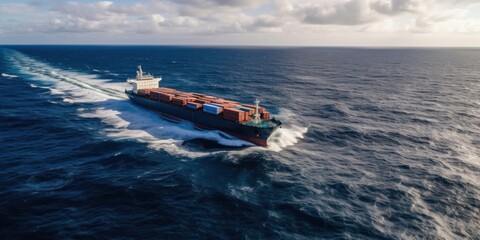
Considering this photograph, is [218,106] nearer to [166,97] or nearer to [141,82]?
[166,97]

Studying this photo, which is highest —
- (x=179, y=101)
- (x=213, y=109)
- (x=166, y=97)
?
(x=166, y=97)

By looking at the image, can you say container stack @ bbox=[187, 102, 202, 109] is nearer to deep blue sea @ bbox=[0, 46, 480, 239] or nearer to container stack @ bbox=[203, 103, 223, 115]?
container stack @ bbox=[203, 103, 223, 115]

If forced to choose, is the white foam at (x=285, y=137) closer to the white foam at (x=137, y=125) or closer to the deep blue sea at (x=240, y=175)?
the white foam at (x=137, y=125)

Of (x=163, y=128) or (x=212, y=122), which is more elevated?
→ (x=212, y=122)

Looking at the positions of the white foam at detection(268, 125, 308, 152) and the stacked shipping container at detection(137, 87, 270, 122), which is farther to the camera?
the stacked shipping container at detection(137, 87, 270, 122)

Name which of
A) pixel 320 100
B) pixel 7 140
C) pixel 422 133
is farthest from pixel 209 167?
pixel 320 100

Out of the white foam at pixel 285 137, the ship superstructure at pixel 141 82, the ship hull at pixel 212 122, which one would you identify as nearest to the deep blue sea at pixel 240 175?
the white foam at pixel 285 137

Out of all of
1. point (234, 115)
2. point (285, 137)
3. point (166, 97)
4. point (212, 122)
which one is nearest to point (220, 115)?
point (212, 122)

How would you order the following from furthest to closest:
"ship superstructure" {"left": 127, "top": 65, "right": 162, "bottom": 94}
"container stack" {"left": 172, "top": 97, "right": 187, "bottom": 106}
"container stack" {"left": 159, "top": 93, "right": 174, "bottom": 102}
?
"ship superstructure" {"left": 127, "top": 65, "right": 162, "bottom": 94}
"container stack" {"left": 159, "top": 93, "right": 174, "bottom": 102}
"container stack" {"left": 172, "top": 97, "right": 187, "bottom": 106}

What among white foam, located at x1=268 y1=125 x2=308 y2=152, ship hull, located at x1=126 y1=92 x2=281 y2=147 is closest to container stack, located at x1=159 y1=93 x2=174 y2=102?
ship hull, located at x1=126 y1=92 x2=281 y2=147
